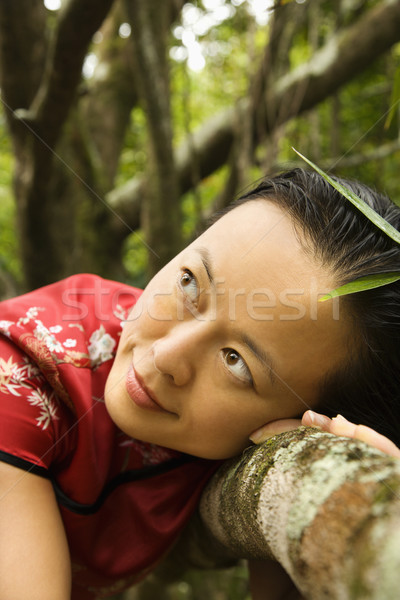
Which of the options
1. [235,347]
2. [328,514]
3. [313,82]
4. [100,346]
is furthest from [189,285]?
[313,82]

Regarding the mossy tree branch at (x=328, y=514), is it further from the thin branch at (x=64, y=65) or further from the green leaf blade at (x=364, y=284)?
the thin branch at (x=64, y=65)

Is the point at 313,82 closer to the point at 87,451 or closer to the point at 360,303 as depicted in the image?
the point at 360,303

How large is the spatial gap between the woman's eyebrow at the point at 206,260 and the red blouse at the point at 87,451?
1.03 ft

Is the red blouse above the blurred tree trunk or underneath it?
underneath

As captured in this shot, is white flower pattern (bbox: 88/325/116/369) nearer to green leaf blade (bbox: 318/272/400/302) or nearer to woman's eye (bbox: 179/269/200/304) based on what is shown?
woman's eye (bbox: 179/269/200/304)

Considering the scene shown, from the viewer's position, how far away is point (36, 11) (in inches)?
66.1

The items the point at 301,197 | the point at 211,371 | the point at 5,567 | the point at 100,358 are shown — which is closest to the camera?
the point at 5,567

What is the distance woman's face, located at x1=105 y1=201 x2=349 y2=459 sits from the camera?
783 millimetres

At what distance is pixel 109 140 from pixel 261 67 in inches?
53.0

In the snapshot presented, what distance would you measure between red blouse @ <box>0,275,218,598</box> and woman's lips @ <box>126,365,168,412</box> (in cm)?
11

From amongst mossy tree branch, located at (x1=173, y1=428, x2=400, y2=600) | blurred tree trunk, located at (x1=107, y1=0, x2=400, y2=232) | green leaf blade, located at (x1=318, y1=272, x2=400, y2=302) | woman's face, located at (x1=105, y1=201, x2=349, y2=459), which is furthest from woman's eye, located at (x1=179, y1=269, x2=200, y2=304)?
blurred tree trunk, located at (x1=107, y1=0, x2=400, y2=232)

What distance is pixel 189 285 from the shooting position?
904 millimetres

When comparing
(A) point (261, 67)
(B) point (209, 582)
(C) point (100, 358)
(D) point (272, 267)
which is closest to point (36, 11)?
(A) point (261, 67)

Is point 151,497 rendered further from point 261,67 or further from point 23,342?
point 261,67
